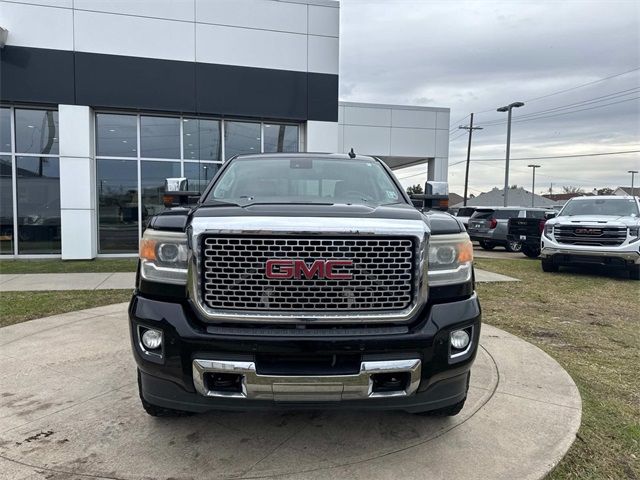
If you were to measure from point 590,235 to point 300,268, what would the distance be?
30.6 feet

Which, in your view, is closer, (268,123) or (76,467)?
(76,467)

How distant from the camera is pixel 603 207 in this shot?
10484mm

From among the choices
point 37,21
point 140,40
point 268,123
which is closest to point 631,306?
point 268,123

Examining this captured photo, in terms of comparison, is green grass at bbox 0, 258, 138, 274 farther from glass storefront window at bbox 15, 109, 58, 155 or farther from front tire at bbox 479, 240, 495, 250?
front tire at bbox 479, 240, 495, 250

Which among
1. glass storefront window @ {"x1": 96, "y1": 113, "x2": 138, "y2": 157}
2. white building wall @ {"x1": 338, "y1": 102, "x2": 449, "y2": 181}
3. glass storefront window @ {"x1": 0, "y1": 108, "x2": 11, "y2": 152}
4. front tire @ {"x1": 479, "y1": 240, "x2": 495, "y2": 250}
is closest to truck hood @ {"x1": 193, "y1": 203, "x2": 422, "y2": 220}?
glass storefront window @ {"x1": 96, "y1": 113, "x2": 138, "y2": 157}

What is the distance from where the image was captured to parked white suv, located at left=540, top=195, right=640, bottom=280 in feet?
30.3

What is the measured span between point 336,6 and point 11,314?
34.9 ft

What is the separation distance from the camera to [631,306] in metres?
7.11

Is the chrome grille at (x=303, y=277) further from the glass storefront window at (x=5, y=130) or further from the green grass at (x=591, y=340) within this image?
the glass storefront window at (x=5, y=130)

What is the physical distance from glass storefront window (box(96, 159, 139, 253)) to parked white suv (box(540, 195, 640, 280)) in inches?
409

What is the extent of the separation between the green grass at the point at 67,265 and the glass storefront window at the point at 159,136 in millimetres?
2979

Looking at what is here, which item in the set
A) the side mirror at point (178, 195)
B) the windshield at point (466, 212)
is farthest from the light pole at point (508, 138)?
the side mirror at point (178, 195)

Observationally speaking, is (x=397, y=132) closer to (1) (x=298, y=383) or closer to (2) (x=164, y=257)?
(2) (x=164, y=257)

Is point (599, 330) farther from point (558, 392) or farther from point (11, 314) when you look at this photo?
point (11, 314)
